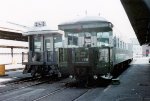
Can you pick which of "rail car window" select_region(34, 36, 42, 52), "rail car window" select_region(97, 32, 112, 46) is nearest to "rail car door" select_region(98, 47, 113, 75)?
"rail car window" select_region(97, 32, 112, 46)

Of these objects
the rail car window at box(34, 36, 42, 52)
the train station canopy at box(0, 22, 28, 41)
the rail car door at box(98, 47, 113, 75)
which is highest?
the train station canopy at box(0, 22, 28, 41)

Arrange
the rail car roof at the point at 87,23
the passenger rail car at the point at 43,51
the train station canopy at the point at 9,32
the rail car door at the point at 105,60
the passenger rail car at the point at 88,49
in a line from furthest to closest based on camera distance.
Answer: the train station canopy at the point at 9,32 < the passenger rail car at the point at 43,51 < the rail car roof at the point at 87,23 < the passenger rail car at the point at 88,49 < the rail car door at the point at 105,60

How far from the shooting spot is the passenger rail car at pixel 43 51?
16375mm

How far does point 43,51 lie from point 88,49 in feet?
17.0

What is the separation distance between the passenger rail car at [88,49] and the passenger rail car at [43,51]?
278 centimetres

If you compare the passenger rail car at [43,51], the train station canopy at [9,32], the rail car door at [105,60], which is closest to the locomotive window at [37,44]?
the passenger rail car at [43,51]

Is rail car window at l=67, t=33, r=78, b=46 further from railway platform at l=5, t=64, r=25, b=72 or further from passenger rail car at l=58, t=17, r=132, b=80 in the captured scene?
railway platform at l=5, t=64, r=25, b=72

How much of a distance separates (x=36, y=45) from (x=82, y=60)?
5671 mm

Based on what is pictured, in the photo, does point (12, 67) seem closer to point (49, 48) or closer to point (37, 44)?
point (37, 44)

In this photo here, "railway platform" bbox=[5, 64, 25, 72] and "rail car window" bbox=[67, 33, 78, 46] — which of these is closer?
"rail car window" bbox=[67, 33, 78, 46]

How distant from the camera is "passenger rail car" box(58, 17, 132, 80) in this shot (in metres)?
12.5

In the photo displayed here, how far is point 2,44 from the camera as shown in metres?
21.8

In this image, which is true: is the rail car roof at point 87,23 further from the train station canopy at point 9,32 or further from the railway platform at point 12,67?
the railway platform at point 12,67

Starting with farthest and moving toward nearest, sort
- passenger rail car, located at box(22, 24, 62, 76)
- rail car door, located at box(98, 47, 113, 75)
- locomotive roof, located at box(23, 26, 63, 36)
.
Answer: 1. passenger rail car, located at box(22, 24, 62, 76)
2. locomotive roof, located at box(23, 26, 63, 36)
3. rail car door, located at box(98, 47, 113, 75)
